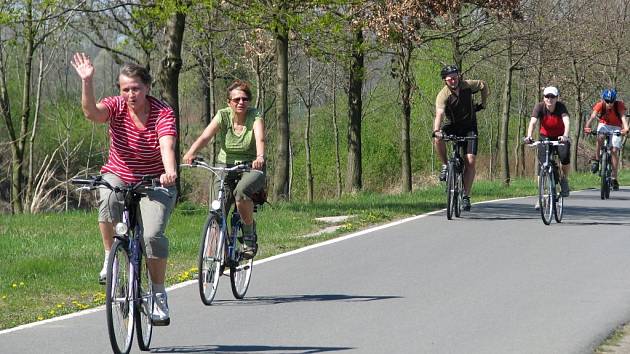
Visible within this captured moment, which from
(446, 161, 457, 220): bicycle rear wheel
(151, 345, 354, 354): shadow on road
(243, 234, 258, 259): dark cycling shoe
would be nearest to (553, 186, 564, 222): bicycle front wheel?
(446, 161, 457, 220): bicycle rear wheel

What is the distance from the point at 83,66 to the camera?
728cm

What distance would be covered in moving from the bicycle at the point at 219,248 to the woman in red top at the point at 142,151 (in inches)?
54.6

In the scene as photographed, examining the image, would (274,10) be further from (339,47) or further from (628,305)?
(628,305)

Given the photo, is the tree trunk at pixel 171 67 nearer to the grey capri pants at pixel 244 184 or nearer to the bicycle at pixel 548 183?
the bicycle at pixel 548 183

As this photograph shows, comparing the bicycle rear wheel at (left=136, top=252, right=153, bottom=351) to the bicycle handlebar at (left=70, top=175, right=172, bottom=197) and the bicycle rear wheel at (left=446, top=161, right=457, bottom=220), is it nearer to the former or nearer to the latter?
the bicycle handlebar at (left=70, top=175, right=172, bottom=197)

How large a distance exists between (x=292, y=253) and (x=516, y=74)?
31994mm

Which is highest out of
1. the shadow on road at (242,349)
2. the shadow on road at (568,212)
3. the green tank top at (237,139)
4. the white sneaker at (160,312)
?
the green tank top at (237,139)

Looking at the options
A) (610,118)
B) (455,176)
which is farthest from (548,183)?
(610,118)

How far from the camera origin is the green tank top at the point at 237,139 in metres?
9.98

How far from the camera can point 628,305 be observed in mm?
9695

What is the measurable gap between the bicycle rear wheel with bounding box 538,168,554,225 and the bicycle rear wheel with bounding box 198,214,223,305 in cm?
776

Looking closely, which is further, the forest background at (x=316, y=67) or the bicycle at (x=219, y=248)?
the forest background at (x=316, y=67)

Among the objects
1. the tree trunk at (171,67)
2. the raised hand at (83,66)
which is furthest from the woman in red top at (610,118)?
the raised hand at (83,66)

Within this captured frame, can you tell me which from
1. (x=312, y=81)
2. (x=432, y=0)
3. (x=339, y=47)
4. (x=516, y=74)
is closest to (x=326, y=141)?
(x=312, y=81)
